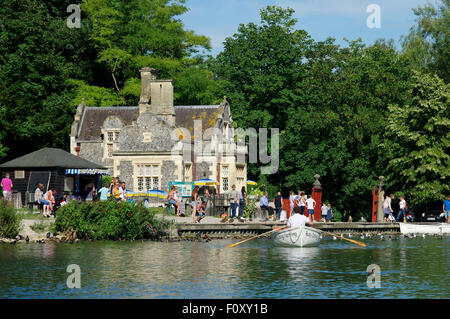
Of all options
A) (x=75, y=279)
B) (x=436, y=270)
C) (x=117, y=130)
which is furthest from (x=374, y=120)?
(x=75, y=279)

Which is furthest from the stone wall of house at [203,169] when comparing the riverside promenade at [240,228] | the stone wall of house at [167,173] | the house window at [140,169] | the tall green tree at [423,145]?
the tall green tree at [423,145]

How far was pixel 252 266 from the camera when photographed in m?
30.4

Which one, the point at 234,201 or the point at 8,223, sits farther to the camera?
the point at 234,201


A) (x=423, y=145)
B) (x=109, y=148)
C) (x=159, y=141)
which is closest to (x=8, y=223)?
(x=159, y=141)

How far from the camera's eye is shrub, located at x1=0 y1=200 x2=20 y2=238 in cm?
3709

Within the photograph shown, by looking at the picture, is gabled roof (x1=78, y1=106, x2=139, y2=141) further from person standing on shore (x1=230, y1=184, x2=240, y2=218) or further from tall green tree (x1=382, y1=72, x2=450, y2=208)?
tall green tree (x1=382, y1=72, x2=450, y2=208)

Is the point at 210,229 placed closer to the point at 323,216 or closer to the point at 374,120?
the point at 323,216

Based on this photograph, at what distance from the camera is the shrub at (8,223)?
37094mm

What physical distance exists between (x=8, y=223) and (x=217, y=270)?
13.0m

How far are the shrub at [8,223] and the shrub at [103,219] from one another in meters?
1.87

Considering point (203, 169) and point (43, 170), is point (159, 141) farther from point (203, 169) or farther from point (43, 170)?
point (43, 170)

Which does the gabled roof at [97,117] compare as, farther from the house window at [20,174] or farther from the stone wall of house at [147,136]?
the house window at [20,174]

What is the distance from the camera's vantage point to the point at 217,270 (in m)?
28.9
